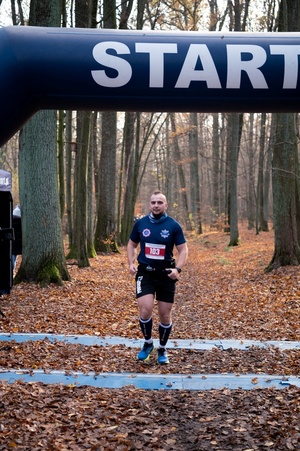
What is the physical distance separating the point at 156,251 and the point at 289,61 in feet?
9.64

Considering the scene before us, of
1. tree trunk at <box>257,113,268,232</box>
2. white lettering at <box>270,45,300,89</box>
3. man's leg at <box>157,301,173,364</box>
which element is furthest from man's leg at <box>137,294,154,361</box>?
tree trunk at <box>257,113,268,232</box>

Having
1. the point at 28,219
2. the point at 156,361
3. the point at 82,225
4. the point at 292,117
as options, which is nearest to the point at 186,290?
the point at 82,225

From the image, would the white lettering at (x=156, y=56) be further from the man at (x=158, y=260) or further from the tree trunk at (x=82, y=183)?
the tree trunk at (x=82, y=183)

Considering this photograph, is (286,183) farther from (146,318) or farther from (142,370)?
(142,370)

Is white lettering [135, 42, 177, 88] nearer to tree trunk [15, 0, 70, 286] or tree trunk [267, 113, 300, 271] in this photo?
tree trunk [15, 0, 70, 286]

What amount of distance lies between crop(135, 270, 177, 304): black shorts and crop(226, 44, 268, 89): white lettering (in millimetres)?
2837

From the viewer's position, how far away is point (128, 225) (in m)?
29.6

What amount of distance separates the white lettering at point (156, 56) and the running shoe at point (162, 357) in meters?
3.57

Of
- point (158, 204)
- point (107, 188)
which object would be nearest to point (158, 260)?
point (158, 204)

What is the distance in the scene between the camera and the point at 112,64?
14.6ft

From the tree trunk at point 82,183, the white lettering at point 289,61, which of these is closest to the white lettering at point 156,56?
the white lettering at point 289,61

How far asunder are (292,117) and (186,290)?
224 inches

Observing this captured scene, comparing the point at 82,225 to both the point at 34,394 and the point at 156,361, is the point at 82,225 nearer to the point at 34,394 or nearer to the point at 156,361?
the point at 156,361

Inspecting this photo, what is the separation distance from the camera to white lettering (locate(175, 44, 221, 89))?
449cm
